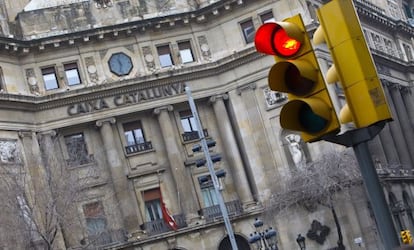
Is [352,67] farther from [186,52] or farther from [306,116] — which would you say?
[186,52]

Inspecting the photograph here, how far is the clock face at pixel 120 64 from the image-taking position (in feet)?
172

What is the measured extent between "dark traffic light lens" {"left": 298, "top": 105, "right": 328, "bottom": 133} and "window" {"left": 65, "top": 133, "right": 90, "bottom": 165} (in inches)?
1658

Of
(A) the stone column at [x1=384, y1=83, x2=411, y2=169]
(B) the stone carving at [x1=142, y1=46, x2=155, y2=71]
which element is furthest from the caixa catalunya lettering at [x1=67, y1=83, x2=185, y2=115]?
(A) the stone column at [x1=384, y1=83, x2=411, y2=169]

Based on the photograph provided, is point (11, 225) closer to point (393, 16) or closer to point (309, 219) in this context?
point (309, 219)

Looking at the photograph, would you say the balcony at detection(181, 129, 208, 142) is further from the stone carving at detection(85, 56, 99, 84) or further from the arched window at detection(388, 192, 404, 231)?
the arched window at detection(388, 192, 404, 231)

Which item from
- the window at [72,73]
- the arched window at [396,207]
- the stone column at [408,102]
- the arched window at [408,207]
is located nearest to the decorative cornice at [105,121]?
the window at [72,73]

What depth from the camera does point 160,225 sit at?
51094mm

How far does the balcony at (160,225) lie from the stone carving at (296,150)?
704 cm

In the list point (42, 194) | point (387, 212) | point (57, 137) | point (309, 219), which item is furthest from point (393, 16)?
point (387, 212)

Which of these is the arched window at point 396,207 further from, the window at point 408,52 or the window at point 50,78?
the window at point 50,78

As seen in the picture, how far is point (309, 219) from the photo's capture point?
166 feet

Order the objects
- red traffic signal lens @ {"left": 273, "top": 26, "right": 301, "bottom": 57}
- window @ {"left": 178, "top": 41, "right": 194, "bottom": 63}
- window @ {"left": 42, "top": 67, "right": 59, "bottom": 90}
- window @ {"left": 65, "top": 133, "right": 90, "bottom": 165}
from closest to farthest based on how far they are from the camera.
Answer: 1. red traffic signal lens @ {"left": 273, "top": 26, "right": 301, "bottom": 57}
2. window @ {"left": 65, "top": 133, "right": 90, "bottom": 165}
3. window @ {"left": 42, "top": 67, "right": 59, "bottom": 90}
4. window @ {"left": 178, "top": 41, "right": 194, "bottom": 63}

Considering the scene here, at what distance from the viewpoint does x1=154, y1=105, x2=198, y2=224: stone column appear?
51.4 m

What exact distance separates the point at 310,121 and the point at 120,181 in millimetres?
44829
